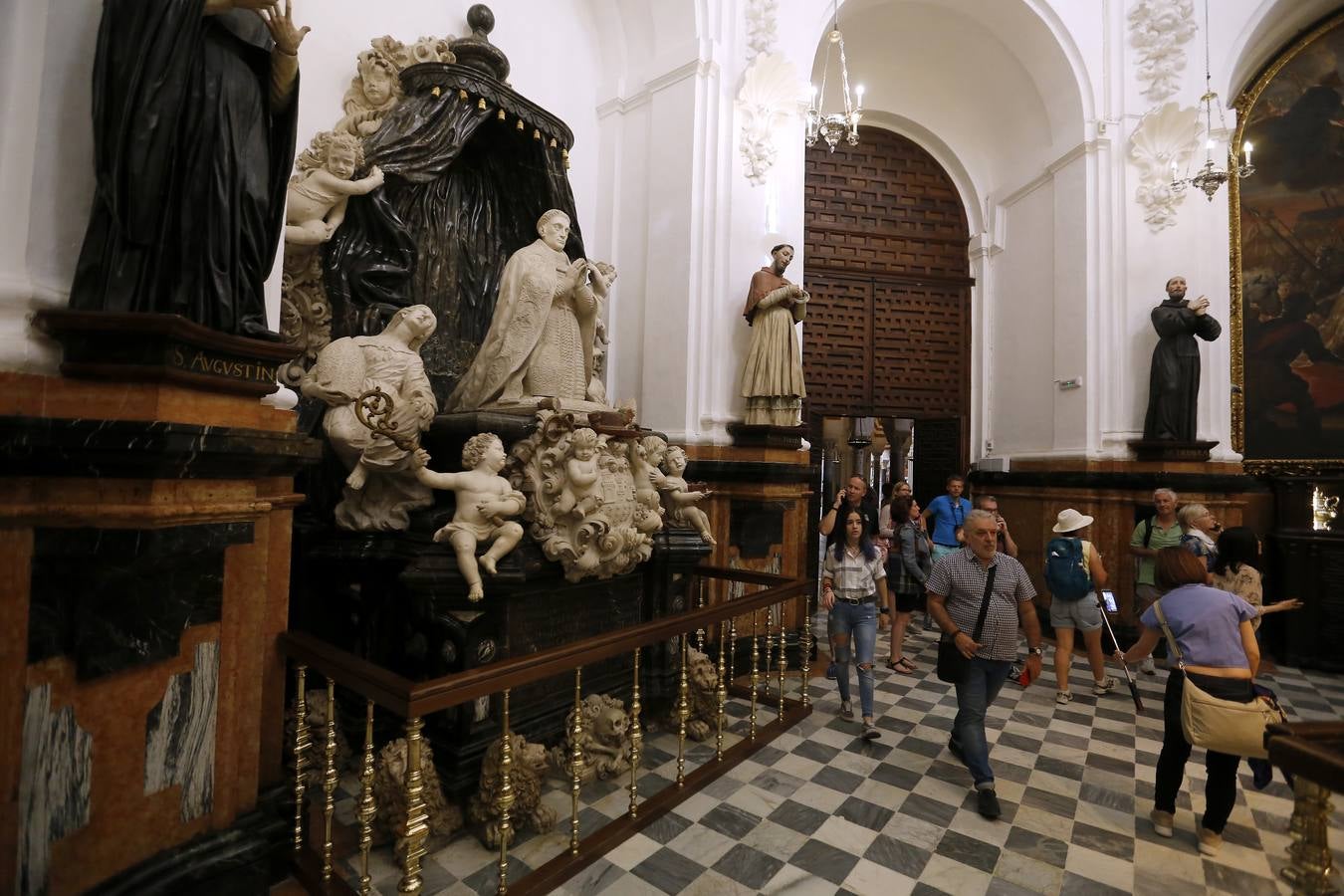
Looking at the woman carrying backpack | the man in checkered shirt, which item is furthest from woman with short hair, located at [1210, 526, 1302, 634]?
the man in checkered shirt

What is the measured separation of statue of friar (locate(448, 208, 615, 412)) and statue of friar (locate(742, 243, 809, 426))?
1.78m

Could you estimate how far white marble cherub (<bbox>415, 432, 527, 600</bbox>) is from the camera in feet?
8.75

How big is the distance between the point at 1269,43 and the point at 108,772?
1190 cm

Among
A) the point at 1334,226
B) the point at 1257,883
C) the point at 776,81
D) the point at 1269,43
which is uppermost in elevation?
the point at 1269,43

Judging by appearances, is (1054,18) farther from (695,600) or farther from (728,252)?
(695,600)

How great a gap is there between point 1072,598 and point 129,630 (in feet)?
17.8

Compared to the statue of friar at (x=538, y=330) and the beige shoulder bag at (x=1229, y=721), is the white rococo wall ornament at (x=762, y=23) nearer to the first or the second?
the statue of friar at (x=538, y=330)

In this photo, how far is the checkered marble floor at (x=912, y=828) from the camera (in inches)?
94.5

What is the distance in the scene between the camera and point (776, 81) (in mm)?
5695

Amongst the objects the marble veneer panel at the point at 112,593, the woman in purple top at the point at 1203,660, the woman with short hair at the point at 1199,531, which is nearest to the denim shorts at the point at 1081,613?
the woman with short hair at the point at 1199,531

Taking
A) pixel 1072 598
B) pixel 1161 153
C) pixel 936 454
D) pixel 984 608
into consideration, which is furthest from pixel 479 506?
pixel 1161 153

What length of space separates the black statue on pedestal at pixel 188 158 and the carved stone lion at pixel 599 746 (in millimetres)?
2379

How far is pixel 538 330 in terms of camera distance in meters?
3.67

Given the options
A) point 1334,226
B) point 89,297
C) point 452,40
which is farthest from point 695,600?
point 1334,226
